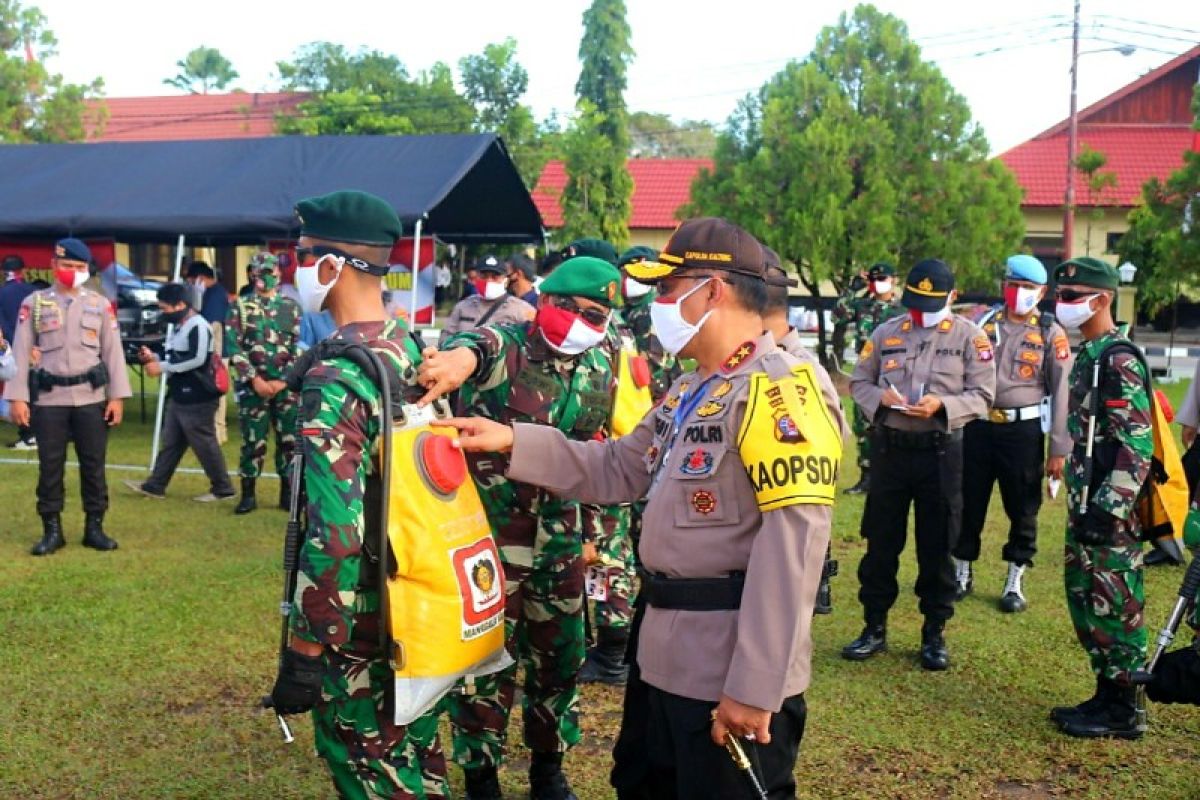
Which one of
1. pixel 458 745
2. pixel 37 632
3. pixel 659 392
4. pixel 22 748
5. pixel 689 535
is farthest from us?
pixel 659 392

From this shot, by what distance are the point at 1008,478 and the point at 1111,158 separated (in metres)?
31.1

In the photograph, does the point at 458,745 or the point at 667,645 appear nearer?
the point at 667,645

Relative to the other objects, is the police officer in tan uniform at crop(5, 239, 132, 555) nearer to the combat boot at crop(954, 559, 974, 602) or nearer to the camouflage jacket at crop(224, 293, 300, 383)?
the camouflage jacket at crop(224, 293, 300, 383)

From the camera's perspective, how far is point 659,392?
6.66m

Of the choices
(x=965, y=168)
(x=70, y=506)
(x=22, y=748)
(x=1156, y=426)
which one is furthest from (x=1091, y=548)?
(x=965, y=168)

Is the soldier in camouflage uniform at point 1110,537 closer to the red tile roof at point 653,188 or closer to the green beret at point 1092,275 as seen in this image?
the green beret at point 1092,275

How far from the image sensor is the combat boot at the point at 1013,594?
6.64 metres

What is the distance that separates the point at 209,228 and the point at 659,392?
680cm

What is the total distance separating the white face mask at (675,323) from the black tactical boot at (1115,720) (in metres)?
3.14

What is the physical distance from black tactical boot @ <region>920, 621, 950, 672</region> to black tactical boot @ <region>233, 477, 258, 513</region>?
573 cm

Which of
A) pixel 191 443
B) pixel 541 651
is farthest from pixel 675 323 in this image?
pixel 191 443

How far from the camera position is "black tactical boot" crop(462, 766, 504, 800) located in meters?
4.02

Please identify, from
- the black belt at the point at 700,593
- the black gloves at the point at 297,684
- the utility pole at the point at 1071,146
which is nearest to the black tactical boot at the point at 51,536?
the black gloves at the point at 297,684

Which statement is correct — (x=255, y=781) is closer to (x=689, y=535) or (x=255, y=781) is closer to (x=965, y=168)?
(x=689, y=535)
